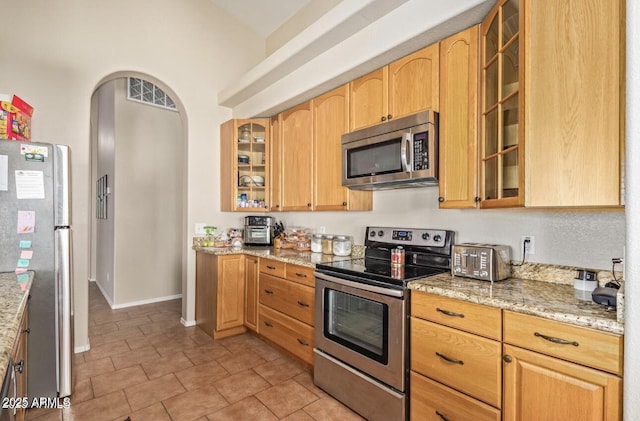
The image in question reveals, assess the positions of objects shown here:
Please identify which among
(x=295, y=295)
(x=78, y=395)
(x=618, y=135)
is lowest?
(x=78, y=395)

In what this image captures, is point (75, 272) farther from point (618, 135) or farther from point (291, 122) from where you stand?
point (618, 135)

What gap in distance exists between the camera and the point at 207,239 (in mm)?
3660

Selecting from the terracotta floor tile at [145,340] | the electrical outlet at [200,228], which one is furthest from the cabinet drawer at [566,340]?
the electrical outlet at [200,228]

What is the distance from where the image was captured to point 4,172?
1896mm

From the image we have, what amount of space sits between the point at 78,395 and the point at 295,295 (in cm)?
160

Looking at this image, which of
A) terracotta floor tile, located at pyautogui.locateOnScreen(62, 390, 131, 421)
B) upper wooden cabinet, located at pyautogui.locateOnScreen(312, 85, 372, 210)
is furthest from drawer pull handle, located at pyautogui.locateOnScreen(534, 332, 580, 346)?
terracotta floor tile, located at pyautogui.locateOnScreen(62, 390, 131, 421)

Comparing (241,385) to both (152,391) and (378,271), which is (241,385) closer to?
(152,391)

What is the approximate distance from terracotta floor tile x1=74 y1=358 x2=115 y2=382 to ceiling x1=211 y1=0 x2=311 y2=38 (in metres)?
3.87

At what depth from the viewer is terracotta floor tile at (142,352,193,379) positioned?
2.58 meters

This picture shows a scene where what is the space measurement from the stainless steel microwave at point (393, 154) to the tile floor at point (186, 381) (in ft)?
5.06

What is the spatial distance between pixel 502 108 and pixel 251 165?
2676mm

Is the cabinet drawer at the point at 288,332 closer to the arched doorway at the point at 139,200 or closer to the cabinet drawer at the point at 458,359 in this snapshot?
the cabinet drawer at the point at 458,359

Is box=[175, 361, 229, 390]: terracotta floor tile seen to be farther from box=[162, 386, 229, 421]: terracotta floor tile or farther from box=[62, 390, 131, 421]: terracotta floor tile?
box=[62, 390, 131, 421]: terracotta floor tile

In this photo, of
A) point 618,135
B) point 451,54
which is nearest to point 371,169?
point 451,54
